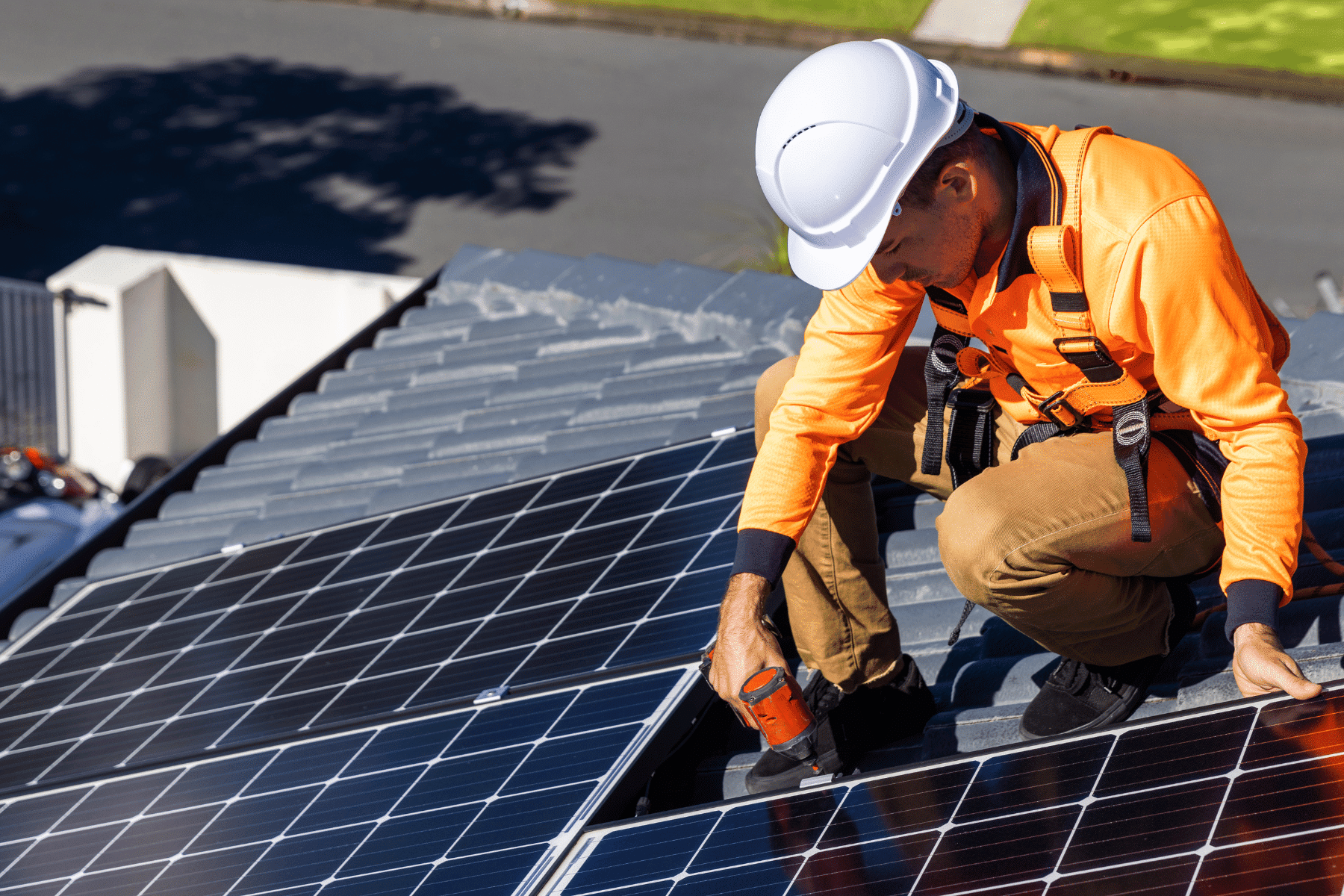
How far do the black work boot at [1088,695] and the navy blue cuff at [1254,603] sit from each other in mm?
596

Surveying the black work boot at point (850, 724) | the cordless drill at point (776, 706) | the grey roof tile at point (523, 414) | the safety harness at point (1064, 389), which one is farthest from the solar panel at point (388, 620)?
the grey roof tile at point (523, 414)

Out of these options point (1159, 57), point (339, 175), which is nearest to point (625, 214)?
point (339, 175)

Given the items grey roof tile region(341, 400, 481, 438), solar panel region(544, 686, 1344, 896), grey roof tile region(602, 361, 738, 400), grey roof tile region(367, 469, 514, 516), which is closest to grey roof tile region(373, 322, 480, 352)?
grey roof tile region(341, 400, 481, 438)

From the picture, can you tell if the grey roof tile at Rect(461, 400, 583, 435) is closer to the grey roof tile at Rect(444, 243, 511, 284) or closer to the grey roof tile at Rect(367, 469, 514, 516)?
the grey roof tile at Rect(367, 469, 514, 516)

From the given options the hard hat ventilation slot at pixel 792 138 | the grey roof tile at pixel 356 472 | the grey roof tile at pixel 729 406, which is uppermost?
the hard hat ventilation slot at pixel 792 138

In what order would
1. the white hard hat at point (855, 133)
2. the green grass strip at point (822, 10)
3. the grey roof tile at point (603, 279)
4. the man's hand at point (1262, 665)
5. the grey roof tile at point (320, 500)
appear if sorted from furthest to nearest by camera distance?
the green grass strip at point (822, 10) → the grey roof tile at point (603, 279) → the grey roof tile at point (320, 500) → the white hard hat at point (855, 133) → the man's hand at point (1262, 665)

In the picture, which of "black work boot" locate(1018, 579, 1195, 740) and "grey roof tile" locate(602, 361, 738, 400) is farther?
"grey roof tile" locate(602, 361, 738, 400)

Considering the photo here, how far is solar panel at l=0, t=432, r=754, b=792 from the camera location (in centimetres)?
454

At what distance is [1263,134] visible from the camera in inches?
772

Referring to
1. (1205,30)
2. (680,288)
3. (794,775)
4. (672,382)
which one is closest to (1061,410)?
(794,775)

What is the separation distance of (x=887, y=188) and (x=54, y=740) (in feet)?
13.3

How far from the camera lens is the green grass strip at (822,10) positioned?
22.0 metres

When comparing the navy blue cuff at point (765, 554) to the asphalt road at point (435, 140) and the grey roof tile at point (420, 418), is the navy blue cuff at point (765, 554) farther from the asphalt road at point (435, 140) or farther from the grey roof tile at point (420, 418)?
the asphalt road at point (435, 140)

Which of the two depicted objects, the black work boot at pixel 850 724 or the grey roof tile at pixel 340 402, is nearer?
the black work boot at pixel 850 724
